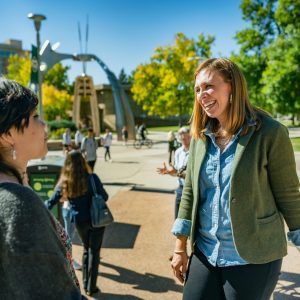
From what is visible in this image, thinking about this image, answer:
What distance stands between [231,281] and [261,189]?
1.73ft

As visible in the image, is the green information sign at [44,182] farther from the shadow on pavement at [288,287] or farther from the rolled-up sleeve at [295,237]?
the rolled-up sleeve at [295,237]

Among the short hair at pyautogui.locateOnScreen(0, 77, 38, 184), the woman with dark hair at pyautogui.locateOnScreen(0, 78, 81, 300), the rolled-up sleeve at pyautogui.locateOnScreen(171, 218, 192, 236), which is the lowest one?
the rolled-up sleeve at pyautogui.locateOnScreen(171, 218, 192, 236)

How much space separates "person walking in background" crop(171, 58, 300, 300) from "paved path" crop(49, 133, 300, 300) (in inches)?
59.4

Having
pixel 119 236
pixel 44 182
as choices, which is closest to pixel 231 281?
pixel 119 236

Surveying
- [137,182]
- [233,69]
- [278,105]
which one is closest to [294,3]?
[278,105]

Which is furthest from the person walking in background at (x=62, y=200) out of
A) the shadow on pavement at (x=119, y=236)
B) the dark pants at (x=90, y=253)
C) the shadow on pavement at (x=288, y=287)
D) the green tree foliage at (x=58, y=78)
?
the green tree foliage at (x=58, y=78)

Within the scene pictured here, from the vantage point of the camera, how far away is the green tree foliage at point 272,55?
15.3 meters

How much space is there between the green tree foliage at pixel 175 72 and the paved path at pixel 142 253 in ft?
61.5

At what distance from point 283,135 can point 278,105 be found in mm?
13200

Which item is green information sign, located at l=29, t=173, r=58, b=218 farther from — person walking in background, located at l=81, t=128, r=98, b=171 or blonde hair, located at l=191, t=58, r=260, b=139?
person walking in background, located at l=81, t=128, r=98, b=171

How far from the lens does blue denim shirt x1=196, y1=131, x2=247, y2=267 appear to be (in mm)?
1941

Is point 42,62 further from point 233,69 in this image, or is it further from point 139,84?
point 139,84

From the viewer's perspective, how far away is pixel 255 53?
23.1 metres

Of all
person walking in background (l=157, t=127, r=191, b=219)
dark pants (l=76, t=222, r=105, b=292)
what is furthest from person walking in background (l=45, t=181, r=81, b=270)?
person walking in background (l=157, t=127, r=191, b=219)
